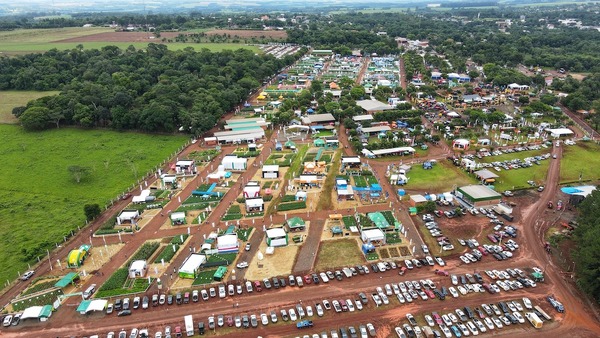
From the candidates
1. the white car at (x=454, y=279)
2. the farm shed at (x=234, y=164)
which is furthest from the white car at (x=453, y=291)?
the farm shed at (x=234, y=164)

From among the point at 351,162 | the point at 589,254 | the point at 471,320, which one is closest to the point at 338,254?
the point at 471,320

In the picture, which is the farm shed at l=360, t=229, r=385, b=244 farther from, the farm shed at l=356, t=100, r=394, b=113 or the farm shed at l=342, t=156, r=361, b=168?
the farm shed at l=356, t=100, r=394, b=113

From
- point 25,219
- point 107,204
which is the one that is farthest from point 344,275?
point 25,219

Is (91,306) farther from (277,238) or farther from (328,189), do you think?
(328,189)

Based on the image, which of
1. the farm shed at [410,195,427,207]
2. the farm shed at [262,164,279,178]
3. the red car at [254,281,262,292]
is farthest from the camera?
the farm shed at [262,164,279,178]

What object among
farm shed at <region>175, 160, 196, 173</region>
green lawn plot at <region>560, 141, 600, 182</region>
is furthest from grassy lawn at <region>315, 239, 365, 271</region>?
green lawn plot at <region>560, 141, 600, 182</region>

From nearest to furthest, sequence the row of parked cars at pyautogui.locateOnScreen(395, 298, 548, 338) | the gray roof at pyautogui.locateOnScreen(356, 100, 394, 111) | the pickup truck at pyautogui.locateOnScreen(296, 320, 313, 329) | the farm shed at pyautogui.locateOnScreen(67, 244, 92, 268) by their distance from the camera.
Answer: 1. the row of parked cars at pyautogui.locateOnScreen(395, 298, 548, 338)
2. the pickup truck at pyautogui.locateOnScreen(296, 320, 313, 329)
3. the farm shed at pyautogui.locateOnScreen(67, 244, 92, 268)
4. the gray roof at pyautogui.locateOnScreen(356, 100, 394, 111)
